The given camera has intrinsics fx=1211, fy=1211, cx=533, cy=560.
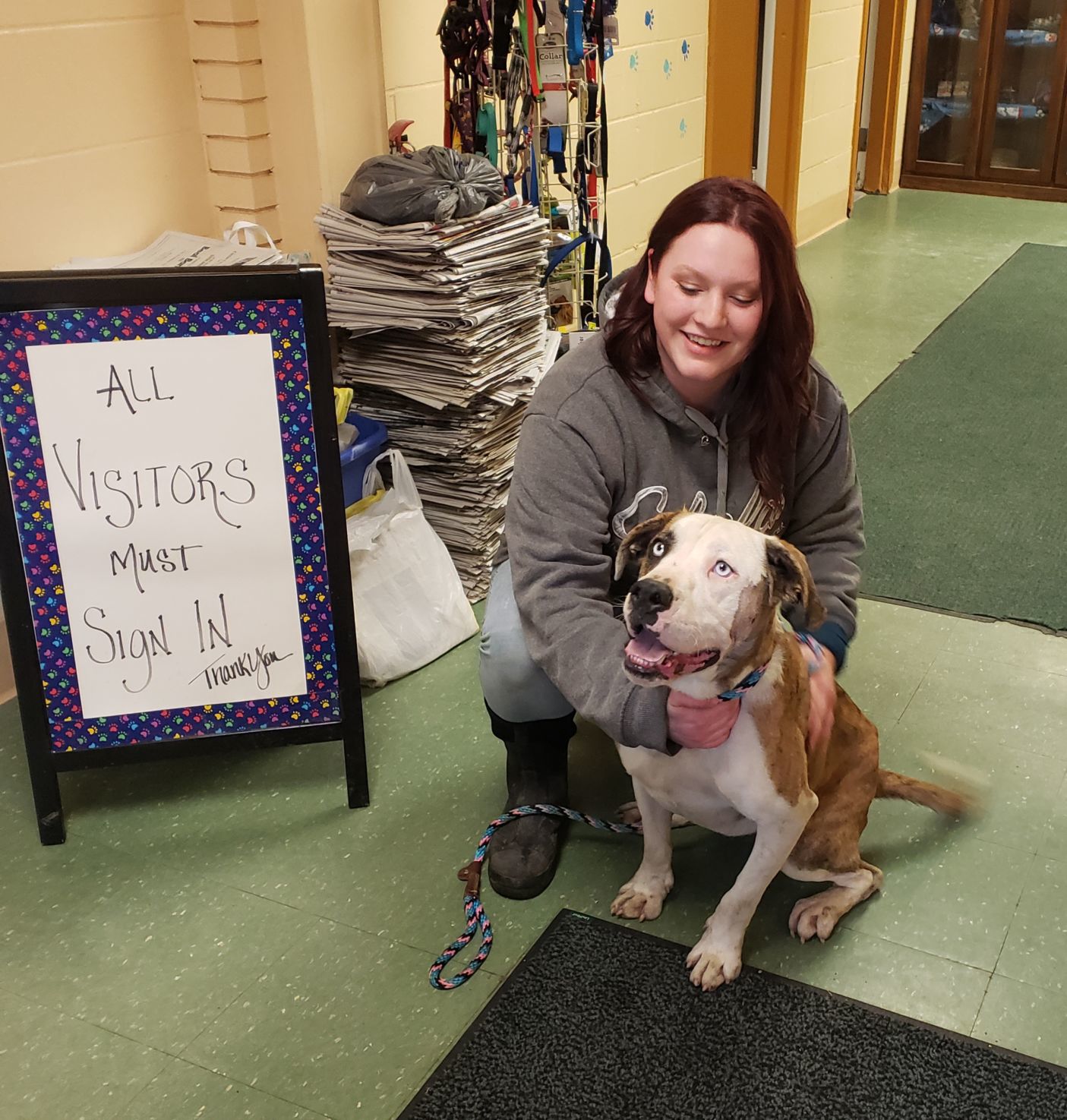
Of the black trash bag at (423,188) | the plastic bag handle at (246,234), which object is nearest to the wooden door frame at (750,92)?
the black trash bag at (423,188)

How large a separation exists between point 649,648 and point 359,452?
3.93 ft

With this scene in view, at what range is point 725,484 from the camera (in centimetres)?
183

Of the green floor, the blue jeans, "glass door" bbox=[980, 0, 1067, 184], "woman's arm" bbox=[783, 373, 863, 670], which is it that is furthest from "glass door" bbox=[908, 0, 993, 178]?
the blue jeans

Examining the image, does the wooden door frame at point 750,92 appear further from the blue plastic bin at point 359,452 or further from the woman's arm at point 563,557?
the woman's arm at point 563,557

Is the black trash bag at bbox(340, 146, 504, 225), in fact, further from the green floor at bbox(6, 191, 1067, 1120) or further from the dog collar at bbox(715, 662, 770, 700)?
the dog collar at bbox(715, 662, 770, 700)

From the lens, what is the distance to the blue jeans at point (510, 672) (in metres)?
1.90

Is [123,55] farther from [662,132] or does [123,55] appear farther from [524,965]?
[662,132]

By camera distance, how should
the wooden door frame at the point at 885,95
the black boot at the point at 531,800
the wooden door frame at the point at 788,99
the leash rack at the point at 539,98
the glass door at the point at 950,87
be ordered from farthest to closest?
the glass door at the point at 950,87
the wooden door frame at the point at 885,95
the wooden door frame at the point at 788,99
the leash rack at the point at 539,98
the black boot at the point at 531,800

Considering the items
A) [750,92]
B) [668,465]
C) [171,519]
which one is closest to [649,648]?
[668,465]

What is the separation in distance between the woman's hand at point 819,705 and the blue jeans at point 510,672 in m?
0.42

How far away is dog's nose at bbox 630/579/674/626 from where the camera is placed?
1.38 m

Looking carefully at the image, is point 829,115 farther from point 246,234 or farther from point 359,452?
point 359,452

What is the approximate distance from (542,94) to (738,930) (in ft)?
6.41

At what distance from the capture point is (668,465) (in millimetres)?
1807
